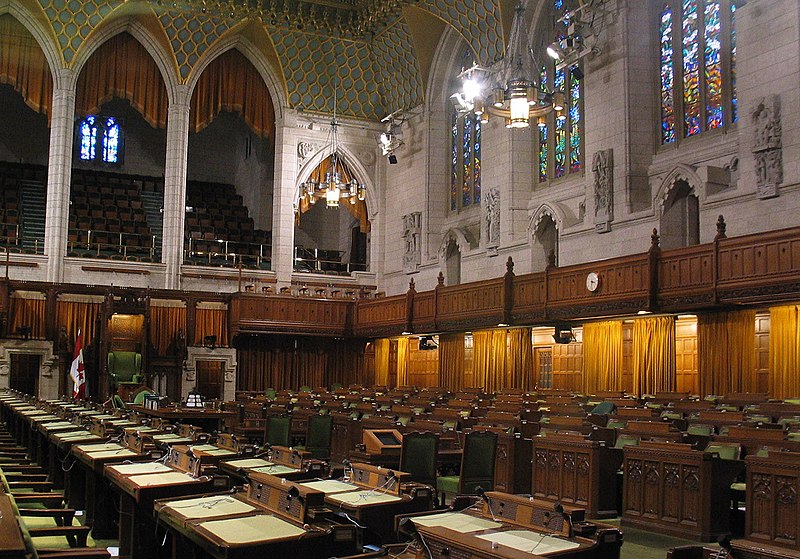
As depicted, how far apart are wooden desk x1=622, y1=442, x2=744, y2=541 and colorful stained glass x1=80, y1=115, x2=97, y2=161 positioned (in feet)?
88.3

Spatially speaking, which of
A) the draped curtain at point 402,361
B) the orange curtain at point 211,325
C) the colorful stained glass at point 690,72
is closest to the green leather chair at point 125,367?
the orange curtain at point 211,325

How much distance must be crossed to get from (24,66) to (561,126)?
47.6 feet

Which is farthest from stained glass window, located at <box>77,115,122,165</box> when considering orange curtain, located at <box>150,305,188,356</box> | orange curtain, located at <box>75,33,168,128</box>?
orange curtain, located at <box>150,305,188,356</box>

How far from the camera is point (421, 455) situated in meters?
7.50

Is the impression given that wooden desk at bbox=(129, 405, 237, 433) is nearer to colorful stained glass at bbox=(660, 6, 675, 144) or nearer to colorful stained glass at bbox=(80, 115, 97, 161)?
colorful stained glass at bbox=(660, 6, 675, 144)

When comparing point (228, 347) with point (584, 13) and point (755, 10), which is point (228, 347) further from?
point (755, 10)

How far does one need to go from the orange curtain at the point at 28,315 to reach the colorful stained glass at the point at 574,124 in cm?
1262

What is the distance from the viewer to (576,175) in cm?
1917

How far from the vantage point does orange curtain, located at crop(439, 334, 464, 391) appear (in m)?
21.0

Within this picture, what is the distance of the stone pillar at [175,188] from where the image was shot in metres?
24.1

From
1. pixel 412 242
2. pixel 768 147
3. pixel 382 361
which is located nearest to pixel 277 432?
pixel 768 147

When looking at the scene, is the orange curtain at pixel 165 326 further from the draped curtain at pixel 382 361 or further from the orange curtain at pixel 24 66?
the orange curtain at pixel 24 66

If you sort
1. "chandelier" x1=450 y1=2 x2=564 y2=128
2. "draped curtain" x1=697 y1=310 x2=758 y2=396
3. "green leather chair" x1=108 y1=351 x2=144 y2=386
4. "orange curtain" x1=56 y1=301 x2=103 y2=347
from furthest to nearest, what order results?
"orange curtain" x1=56 y1=301 x2=103 y2=347 → "green leather chair" x1=108 y1=351 x2=144 y2=386 → "chandelier" x1=450 y1=2 x2=564 y2=128 → "draped curtain" x1=697 y1=310 x2=758 y2=396

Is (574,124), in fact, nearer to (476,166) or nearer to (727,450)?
(476,166)
